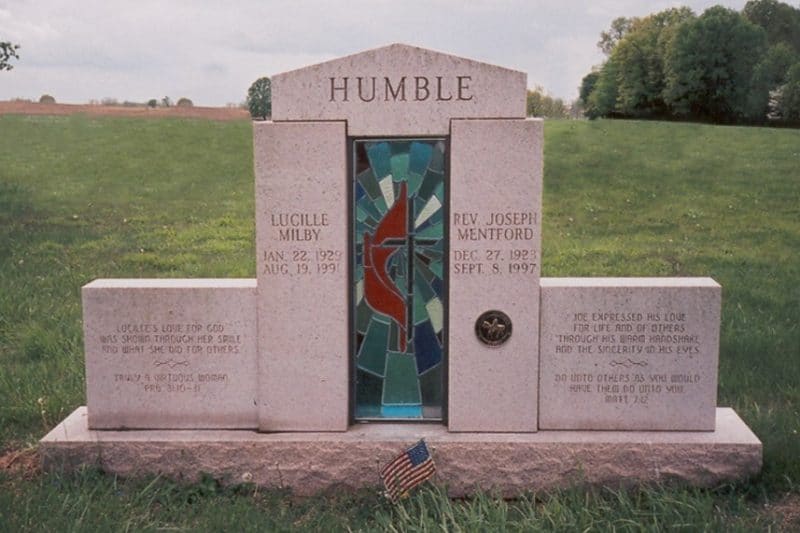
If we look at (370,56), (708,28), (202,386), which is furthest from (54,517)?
(708,28)

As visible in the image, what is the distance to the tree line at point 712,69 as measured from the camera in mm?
45188

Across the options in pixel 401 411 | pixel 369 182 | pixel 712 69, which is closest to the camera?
pixel 369 182

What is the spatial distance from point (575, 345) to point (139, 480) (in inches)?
106

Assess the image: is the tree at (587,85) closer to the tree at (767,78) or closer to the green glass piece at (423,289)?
the tree at (767,78)

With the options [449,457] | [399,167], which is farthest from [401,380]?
[399,167]

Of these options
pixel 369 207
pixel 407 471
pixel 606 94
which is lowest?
pixel 407 471

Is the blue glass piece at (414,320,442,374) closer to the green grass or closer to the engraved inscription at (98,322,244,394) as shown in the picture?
the green grass

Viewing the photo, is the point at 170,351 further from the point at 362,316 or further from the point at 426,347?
the point at 426,347

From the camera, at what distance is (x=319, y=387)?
5602 mm

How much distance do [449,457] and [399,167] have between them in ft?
5.69

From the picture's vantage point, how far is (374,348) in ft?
18.8

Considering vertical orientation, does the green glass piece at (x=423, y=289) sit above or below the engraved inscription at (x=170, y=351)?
above

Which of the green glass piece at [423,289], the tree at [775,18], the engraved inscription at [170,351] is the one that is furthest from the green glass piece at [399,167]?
the tree at [775,18]

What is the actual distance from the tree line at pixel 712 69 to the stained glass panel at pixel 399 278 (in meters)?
41.6
